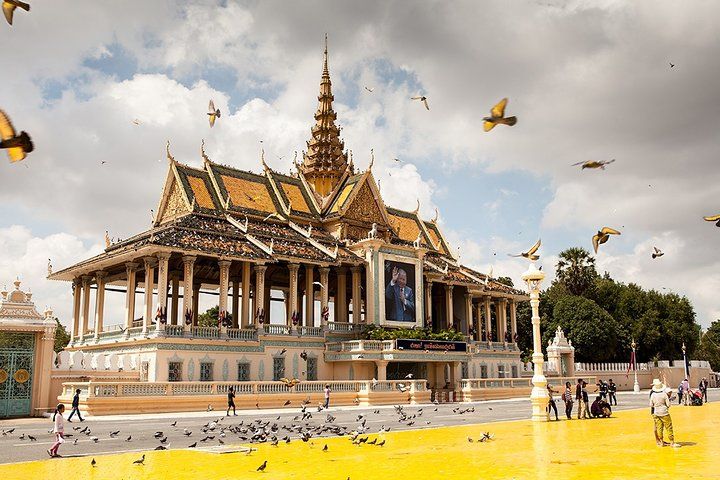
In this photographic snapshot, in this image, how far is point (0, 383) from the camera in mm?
27641

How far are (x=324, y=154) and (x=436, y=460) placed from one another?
4395 centimetres

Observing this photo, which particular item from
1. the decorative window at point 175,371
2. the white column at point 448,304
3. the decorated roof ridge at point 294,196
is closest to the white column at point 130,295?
the decorative window at point 175,371

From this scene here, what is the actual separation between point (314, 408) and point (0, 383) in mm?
13071

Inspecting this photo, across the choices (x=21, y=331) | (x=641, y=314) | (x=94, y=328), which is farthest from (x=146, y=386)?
(x=641, y=314)

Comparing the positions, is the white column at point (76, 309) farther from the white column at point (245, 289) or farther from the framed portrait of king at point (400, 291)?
the framed portrait of king at point (400, 291)

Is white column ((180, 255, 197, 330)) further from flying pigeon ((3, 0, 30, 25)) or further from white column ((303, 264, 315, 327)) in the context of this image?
flying pigeon ((3, 0, 30, 25))

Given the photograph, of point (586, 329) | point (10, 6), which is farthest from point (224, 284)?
point (586, 329)

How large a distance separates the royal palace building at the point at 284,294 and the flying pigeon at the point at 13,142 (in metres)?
21.1

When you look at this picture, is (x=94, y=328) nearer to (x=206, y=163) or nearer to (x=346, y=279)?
(x=206, y=163)

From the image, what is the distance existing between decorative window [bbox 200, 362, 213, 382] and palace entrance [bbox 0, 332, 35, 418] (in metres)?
9.50

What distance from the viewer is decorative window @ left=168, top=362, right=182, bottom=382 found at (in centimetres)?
3550

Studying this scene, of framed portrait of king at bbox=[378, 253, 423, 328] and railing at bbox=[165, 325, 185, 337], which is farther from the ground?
framed portrait of king at bbox=[378, 253, 423, 328]

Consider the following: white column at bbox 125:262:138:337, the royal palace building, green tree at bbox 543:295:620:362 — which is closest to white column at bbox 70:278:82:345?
the royal palace building

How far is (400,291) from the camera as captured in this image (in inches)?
1853
